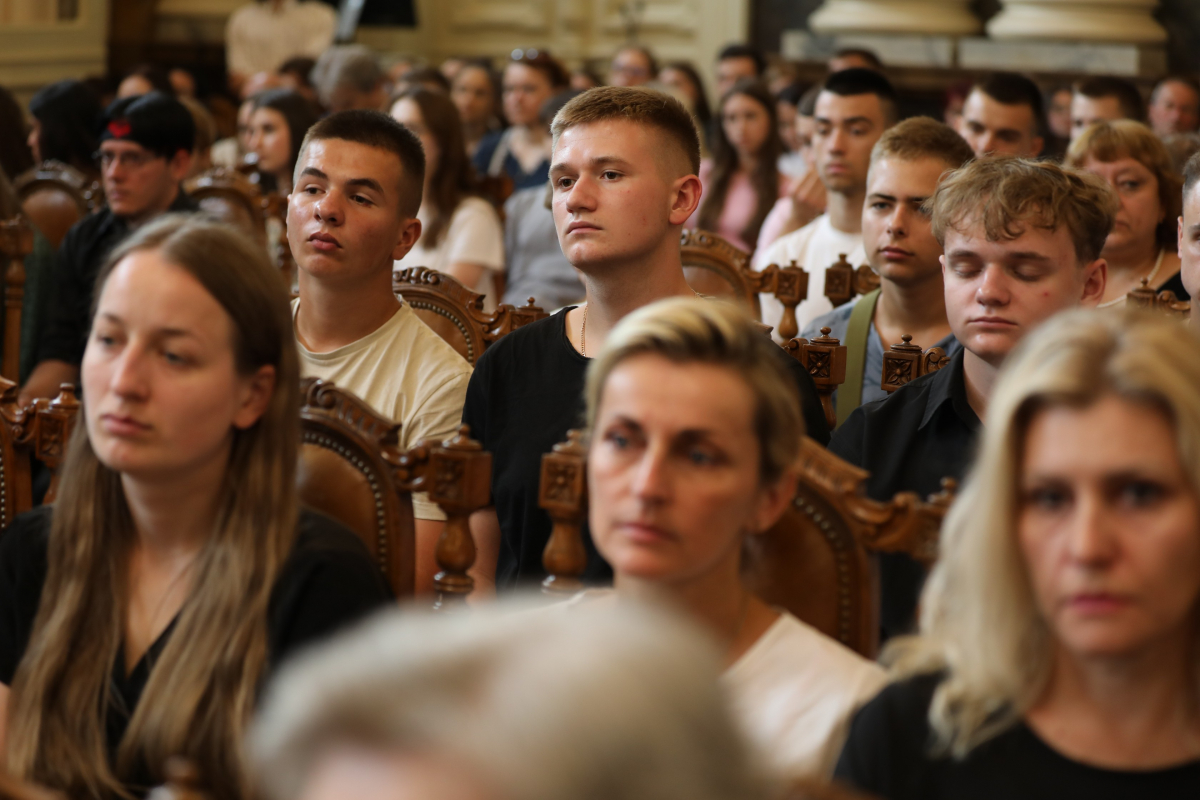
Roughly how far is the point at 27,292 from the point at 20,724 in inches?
98.8

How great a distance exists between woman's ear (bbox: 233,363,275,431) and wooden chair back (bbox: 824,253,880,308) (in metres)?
1.88

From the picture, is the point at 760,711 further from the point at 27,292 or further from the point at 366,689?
the point at 27,292

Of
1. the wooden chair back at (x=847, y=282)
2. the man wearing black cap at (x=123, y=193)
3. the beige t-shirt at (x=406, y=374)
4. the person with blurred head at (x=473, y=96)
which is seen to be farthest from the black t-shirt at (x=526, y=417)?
the person with blurred head at (x=473, y=96)

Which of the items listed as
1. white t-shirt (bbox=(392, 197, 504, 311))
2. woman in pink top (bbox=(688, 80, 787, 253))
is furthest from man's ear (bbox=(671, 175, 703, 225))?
woman in pink top (bbox=(688, 80, 787, 253))

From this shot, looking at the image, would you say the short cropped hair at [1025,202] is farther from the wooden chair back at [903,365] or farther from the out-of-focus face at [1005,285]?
the wooden chair back at [903,365]

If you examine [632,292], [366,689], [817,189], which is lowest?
[366,689]

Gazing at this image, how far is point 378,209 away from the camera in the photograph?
8.82 feet

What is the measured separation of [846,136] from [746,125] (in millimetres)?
1444

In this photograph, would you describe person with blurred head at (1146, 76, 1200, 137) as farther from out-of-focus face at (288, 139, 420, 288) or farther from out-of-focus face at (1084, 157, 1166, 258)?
out-of-focus face at (288, 139, 420, 288)

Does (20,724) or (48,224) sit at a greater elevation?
(48,224)

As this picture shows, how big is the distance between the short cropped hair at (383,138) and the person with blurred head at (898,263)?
87cm

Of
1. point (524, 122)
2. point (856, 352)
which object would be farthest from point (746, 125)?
point (856, 352)

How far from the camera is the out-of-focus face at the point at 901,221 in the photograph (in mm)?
3045

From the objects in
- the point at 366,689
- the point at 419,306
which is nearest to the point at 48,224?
the point at 419,306
